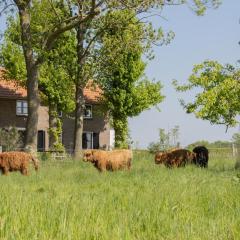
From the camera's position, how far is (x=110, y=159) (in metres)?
21.9

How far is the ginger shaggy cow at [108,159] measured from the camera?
21562 millimetres

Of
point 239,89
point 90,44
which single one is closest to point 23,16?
point 90,44

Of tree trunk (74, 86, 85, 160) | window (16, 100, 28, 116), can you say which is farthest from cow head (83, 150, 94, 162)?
window (16, 100, 28, 116)

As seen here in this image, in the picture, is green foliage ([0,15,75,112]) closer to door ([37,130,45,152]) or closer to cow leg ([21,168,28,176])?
door ([37,130,45,152])

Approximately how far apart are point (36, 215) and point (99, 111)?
152 ft

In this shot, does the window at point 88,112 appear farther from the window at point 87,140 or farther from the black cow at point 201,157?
the black cow at point 201,157

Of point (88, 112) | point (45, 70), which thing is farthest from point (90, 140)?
point (45, 70)

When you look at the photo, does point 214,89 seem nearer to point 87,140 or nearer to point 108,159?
point 108,159

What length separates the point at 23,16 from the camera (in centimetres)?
2877

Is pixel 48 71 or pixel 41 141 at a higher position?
pixel 48 71

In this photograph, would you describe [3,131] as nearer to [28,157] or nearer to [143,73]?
[143,73]

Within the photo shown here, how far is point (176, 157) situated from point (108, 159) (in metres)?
3.22

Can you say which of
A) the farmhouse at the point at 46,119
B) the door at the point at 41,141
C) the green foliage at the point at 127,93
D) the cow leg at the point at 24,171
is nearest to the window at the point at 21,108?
the farmhouse at the point at 46,119

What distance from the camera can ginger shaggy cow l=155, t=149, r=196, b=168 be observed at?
23.2 metres
